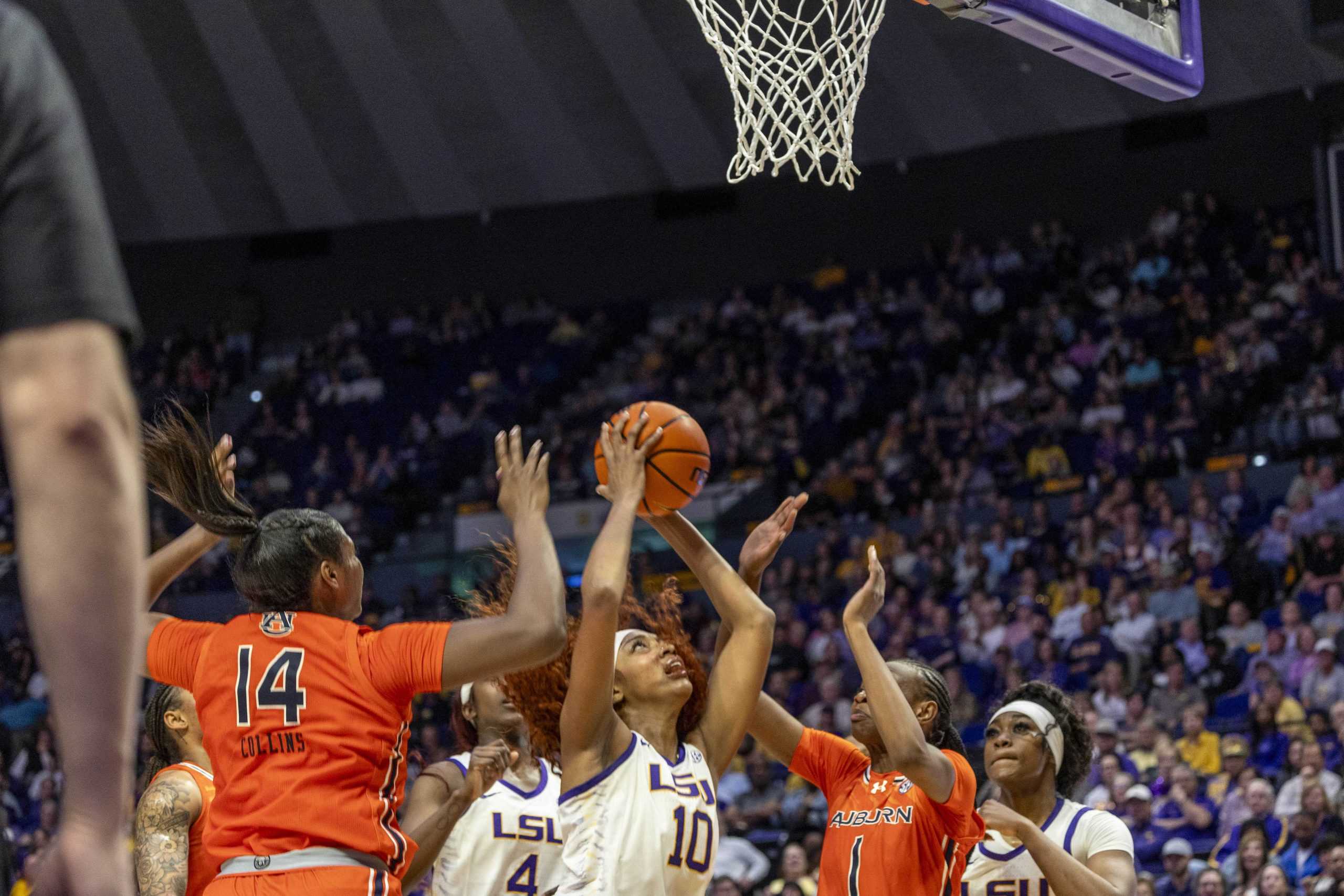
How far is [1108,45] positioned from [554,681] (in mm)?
3120

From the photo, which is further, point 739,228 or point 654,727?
point 739,228

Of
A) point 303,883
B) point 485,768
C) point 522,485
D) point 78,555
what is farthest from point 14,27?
point 485,768

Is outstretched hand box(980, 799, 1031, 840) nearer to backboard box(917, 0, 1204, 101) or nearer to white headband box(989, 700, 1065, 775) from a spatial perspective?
white headband box(989, 700, 1065, 775)

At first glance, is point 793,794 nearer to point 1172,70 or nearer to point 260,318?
point 1172,70

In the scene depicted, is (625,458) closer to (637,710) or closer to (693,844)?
(637,710)

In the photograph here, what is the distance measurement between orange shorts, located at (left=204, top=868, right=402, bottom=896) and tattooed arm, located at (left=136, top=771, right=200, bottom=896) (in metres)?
0.66

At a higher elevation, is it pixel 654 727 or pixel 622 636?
pixel 622 636

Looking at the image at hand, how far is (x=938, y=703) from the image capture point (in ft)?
15.7

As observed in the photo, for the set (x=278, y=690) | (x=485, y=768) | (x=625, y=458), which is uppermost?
(x=625, y=458)

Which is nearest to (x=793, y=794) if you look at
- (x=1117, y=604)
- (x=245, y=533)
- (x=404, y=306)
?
(x=1117, y=604)

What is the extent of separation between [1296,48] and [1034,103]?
2909 mm

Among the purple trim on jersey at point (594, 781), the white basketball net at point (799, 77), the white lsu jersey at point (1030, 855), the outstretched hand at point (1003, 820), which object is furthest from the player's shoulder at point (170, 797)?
the white basketball net at point (799, 77)

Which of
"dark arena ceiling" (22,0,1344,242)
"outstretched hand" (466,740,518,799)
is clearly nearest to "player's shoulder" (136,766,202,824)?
"outstretched hand" (466,740,518,799)

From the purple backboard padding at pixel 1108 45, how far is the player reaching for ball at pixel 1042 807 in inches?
89.1
